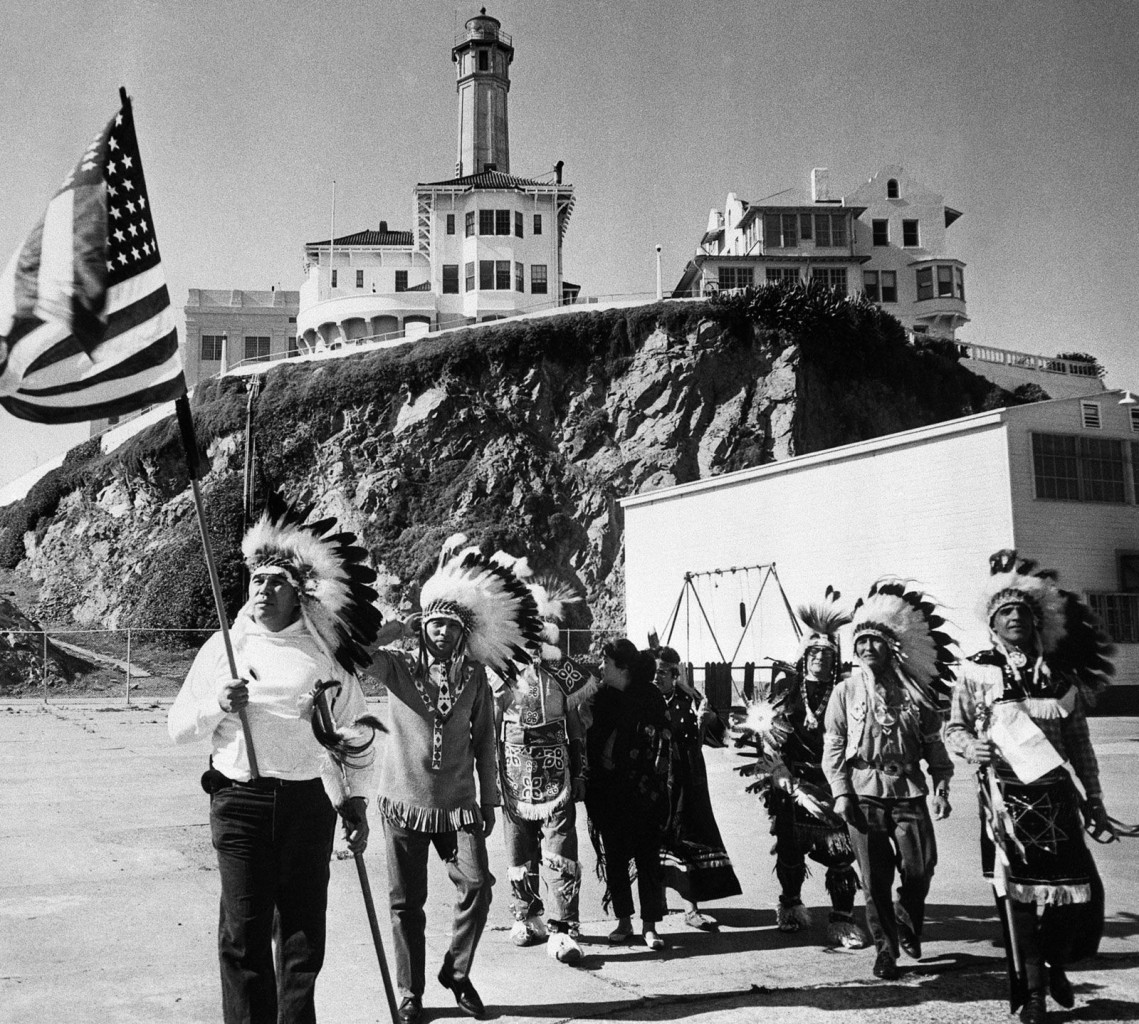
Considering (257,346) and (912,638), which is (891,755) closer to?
(912,638)

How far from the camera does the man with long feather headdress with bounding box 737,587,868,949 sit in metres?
6.32

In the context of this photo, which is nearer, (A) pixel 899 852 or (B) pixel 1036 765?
(B) pixel 1036 765

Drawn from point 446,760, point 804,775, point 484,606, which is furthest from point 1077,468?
point 446,760

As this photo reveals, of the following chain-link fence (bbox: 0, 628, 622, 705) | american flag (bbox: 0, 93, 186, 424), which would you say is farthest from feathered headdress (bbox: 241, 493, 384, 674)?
chain-link fence (bbox: 0, 628, 622, 705)

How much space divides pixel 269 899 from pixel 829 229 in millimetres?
55070

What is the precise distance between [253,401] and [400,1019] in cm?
4673

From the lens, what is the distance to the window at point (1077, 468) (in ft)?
75.8

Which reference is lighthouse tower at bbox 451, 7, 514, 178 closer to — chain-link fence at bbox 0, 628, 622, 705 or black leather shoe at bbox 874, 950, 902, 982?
chain-link fence at bbox 0, 628, 622, 705

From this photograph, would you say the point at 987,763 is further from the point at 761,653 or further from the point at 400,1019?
the point at 761,653

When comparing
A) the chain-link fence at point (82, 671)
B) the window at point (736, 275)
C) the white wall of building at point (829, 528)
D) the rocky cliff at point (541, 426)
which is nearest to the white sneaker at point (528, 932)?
the white wall of building at point (829, 528)

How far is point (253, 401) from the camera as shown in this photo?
49.1 m

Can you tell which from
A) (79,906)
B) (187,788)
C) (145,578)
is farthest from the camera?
(145,578)

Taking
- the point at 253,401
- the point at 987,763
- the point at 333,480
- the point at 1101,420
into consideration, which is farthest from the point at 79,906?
the point at 253,401

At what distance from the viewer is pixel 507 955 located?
5.99 m
